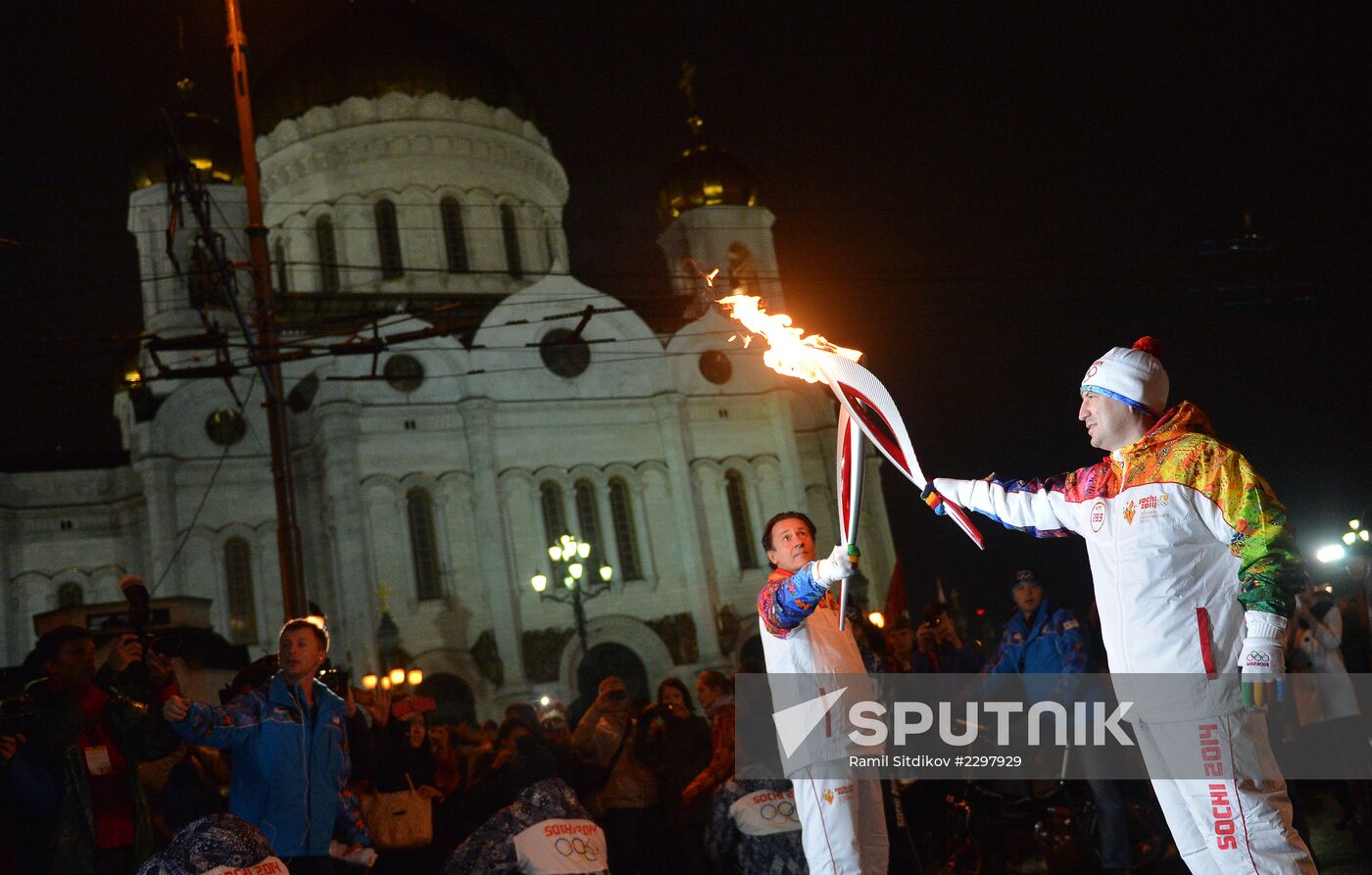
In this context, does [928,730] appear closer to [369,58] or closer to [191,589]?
[191,589]

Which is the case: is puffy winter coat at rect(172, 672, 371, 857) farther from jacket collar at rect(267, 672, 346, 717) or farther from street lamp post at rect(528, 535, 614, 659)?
street lamp post at rect(528, 535, 614, 659)

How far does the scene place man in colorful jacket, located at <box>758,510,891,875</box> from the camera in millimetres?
5008

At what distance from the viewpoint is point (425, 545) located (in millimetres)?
30516

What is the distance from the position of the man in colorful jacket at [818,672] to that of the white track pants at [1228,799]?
1.26 metres

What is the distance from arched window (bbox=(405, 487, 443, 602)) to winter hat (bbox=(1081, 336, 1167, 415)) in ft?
87.1

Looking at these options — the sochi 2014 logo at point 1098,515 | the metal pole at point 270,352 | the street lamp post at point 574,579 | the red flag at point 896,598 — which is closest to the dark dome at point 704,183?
the street lamp post at point 574,579

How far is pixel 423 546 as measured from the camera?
100ft

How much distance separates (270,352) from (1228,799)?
13.8 m

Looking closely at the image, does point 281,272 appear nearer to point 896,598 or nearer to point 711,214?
point 711,214

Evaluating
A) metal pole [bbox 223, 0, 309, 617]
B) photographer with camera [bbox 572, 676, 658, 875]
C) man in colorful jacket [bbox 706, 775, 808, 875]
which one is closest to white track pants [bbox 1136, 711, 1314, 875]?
man in colorful jacket [bbox 706, 775, 808, 875]

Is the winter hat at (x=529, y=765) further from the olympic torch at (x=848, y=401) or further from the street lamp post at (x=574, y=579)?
the street lamp post at (x=574, y=579)

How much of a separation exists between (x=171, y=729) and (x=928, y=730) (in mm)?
4437

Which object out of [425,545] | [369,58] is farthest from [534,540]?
[369,58]

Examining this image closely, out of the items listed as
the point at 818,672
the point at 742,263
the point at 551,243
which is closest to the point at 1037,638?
the point at 818,672
